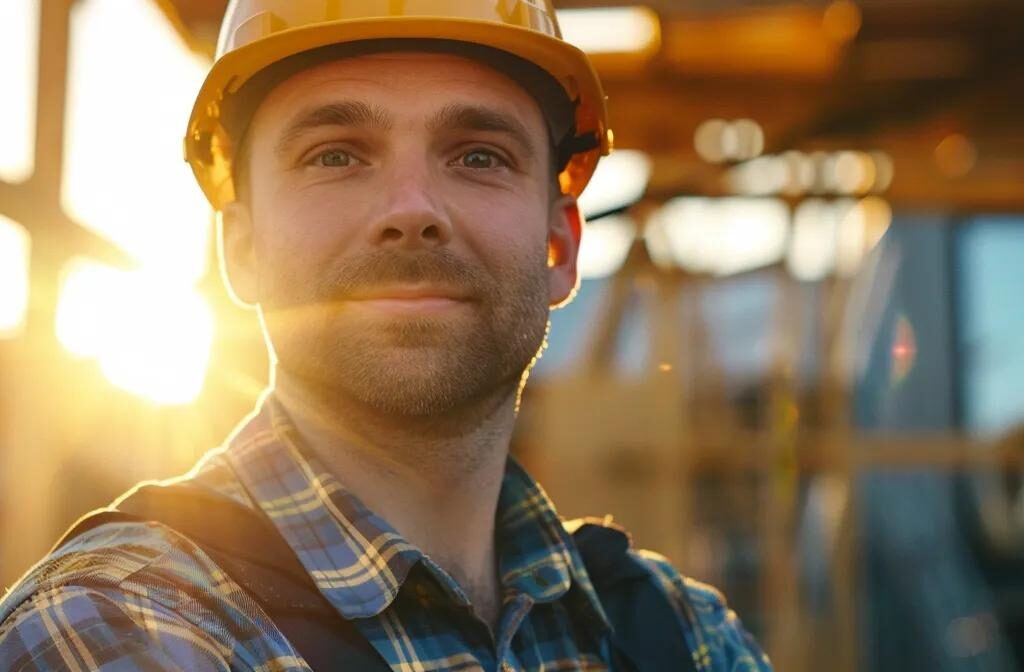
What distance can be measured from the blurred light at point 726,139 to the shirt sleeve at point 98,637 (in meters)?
4.78

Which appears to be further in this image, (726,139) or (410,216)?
(726,139)

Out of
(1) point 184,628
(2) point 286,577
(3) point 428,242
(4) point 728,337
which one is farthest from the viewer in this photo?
(4) point 728,337

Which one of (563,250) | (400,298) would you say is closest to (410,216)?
(400,298)

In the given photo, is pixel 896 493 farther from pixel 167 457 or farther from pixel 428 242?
pixel 428 242

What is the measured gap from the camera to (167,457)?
5582 mm

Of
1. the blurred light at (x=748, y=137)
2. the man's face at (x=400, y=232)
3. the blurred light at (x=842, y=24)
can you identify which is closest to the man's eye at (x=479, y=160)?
the man's face at (x=400, y=232)

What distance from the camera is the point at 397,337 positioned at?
208cm

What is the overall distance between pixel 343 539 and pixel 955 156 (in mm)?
5614

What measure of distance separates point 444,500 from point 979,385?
28.9ft

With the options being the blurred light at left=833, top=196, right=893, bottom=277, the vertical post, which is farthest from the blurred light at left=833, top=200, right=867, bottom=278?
the vertical post

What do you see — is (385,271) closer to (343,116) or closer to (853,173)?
(343,116)

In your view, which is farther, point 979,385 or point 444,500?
point 979,385

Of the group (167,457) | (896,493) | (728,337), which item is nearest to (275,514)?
(167,457)

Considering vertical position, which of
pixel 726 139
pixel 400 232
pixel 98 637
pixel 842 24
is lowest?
pixel 98 637
